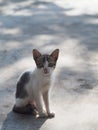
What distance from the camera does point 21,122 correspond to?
4.09 metres

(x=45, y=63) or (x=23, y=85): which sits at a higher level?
(x=45, y=63)

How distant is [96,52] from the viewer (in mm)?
6145

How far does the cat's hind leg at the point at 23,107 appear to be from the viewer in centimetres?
410

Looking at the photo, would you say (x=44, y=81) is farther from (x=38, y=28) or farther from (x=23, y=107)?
(x=38, y=28)

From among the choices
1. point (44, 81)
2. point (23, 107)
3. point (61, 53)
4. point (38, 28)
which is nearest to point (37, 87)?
point (44, 81)

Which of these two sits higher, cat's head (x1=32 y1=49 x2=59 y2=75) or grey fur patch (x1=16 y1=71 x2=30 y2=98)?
cat's head (x1=32 y1=49 x2=59 y2=75)

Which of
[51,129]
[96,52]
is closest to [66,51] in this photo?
[96,52]

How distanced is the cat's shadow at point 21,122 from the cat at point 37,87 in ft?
0.18

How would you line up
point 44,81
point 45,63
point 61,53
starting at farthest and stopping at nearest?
point 61,53
point 44,81
point 45,63

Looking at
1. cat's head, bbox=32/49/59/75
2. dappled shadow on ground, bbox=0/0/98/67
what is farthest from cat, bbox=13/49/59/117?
dappled shadow on ground, bbox=0/0/98/67

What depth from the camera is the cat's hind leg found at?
13.5 ft

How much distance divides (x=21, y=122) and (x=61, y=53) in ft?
7.17

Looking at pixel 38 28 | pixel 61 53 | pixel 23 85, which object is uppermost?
pixel 23 85

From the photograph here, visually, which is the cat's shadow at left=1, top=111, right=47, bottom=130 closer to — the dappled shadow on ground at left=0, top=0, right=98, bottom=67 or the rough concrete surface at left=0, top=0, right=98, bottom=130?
the rough concrete surface at left=0, top=0, right=98, bottom=130
